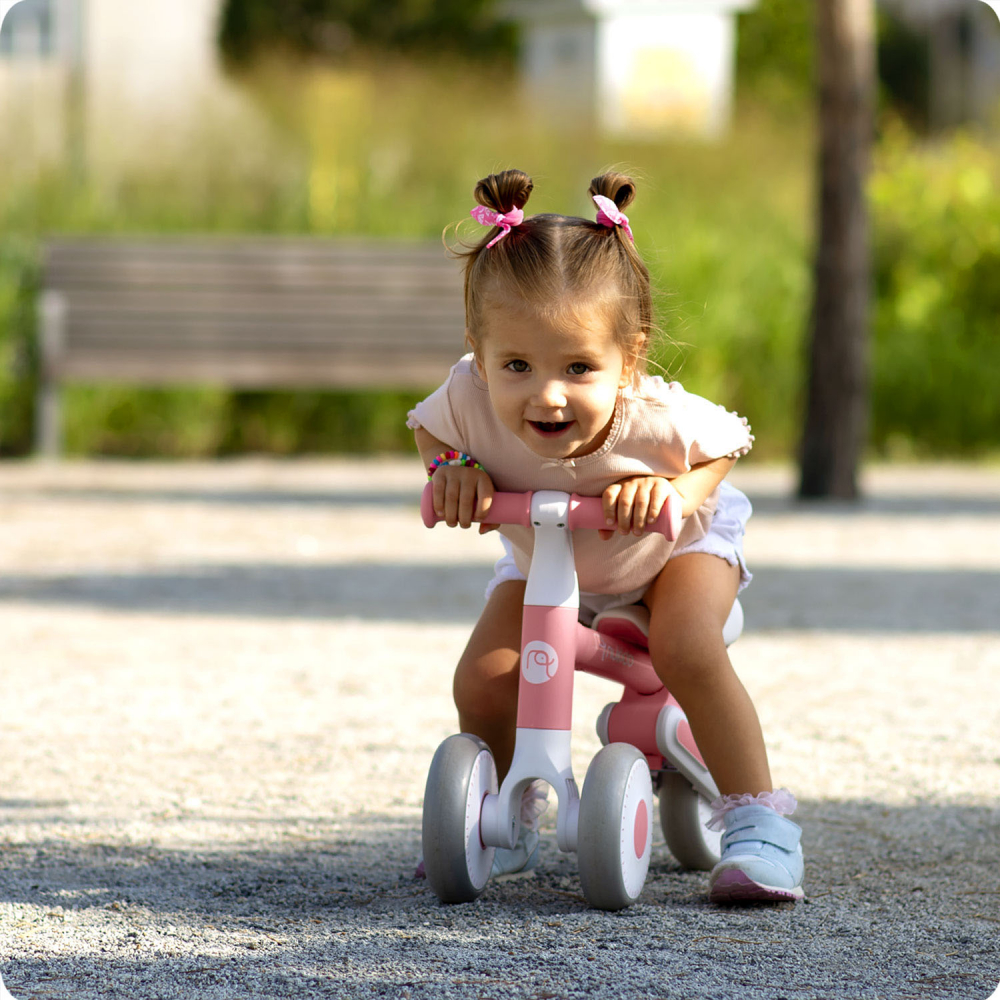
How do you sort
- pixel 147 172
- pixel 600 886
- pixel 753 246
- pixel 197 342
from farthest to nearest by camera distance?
pixel 147 172 < pixel 753 246 < pixel 197 342 < pixel 600 886

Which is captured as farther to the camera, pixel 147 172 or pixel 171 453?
pixel 147 172

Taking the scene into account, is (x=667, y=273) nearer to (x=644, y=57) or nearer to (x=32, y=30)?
(x=32, y=30)

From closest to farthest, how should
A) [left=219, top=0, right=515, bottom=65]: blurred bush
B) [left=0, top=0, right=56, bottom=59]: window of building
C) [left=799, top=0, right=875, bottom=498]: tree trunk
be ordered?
1. [left=799, top=0, right=875, bottom=498]: tree trunk
2. [left=0, top=0, right=56, bottom=59]: window of building
3. [left=219, top=0, right=515, bottom=65]: blurred bush

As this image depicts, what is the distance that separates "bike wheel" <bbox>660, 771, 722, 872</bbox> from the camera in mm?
2623

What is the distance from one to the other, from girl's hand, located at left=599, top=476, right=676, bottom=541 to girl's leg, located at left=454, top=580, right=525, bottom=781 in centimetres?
30

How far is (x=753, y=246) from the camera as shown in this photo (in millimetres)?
10281

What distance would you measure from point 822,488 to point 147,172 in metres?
6.43

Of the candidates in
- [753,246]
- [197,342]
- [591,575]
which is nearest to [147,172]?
[197,342]

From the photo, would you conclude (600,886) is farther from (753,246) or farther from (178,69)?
(178,69)

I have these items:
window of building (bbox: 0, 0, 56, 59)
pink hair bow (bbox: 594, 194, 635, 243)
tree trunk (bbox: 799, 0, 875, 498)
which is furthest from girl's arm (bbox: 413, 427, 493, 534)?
window of building (bbox: 0, 0, 56, 59)

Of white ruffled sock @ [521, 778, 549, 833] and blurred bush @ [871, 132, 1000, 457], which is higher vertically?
blurred bush @ [871, 132, 1000, 457]

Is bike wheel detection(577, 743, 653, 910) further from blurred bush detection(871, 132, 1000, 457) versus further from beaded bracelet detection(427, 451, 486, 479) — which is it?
blurred bush detection(871, 132, 1000, 457)

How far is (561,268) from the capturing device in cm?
226

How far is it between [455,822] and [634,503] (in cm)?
55
